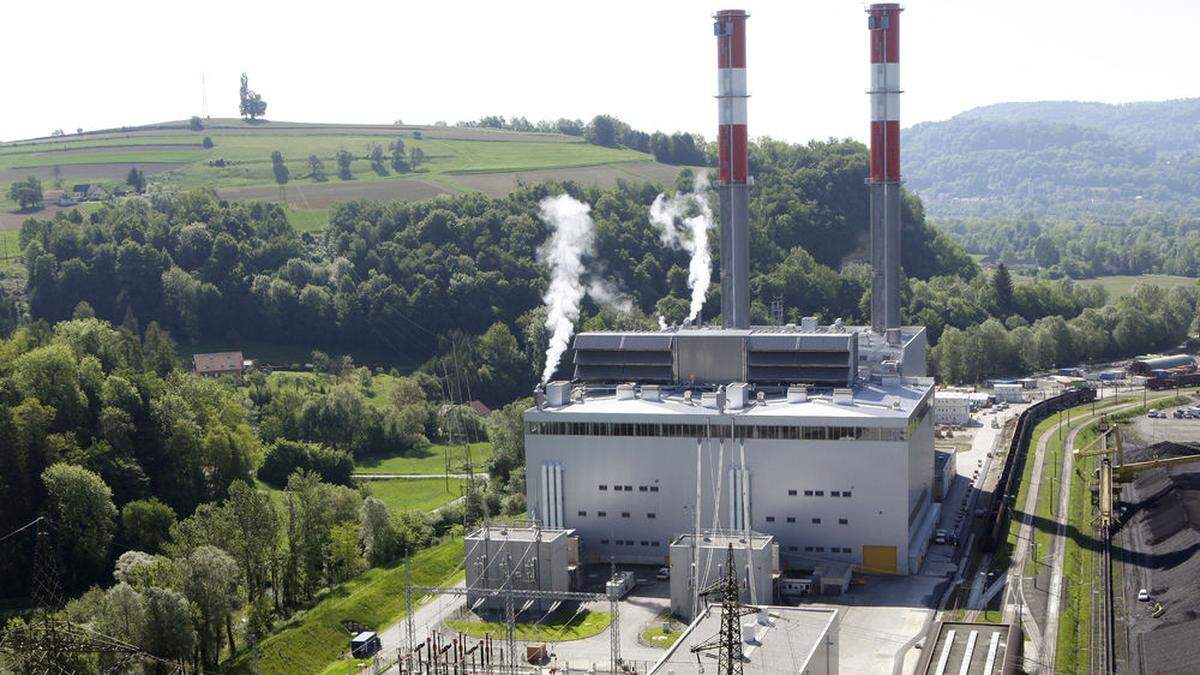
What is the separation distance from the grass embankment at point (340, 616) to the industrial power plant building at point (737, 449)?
5369 millimetres

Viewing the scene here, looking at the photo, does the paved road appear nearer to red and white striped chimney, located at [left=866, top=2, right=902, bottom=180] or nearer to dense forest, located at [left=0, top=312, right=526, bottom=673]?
dense forest, located at [left=0, top=312, right=526, bottom=673]

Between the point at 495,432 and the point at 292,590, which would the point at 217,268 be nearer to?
the point at 495,432

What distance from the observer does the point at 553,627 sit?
149 ft

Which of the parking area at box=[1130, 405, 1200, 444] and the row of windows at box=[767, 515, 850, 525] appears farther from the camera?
the parking area at box=[1130, 405, 1200, 444]

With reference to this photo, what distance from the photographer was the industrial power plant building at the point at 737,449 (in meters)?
50.2

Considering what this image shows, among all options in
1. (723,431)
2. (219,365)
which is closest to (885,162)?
(723,431)

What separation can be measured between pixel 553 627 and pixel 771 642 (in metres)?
9.43

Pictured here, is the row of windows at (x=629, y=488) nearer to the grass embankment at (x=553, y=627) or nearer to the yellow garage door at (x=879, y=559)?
the grass embankment at (x=553, y=627)

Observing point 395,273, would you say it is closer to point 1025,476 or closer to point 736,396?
point 1025,476

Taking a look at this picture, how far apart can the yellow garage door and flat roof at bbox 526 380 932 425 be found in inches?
181

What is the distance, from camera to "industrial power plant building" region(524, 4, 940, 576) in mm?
50188

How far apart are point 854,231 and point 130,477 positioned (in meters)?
88.9

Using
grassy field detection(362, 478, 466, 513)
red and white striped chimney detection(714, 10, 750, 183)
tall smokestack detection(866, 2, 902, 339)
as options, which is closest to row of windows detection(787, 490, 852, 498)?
grassy field detection(362, 478, 466, 513)

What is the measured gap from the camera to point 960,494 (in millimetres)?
64250
